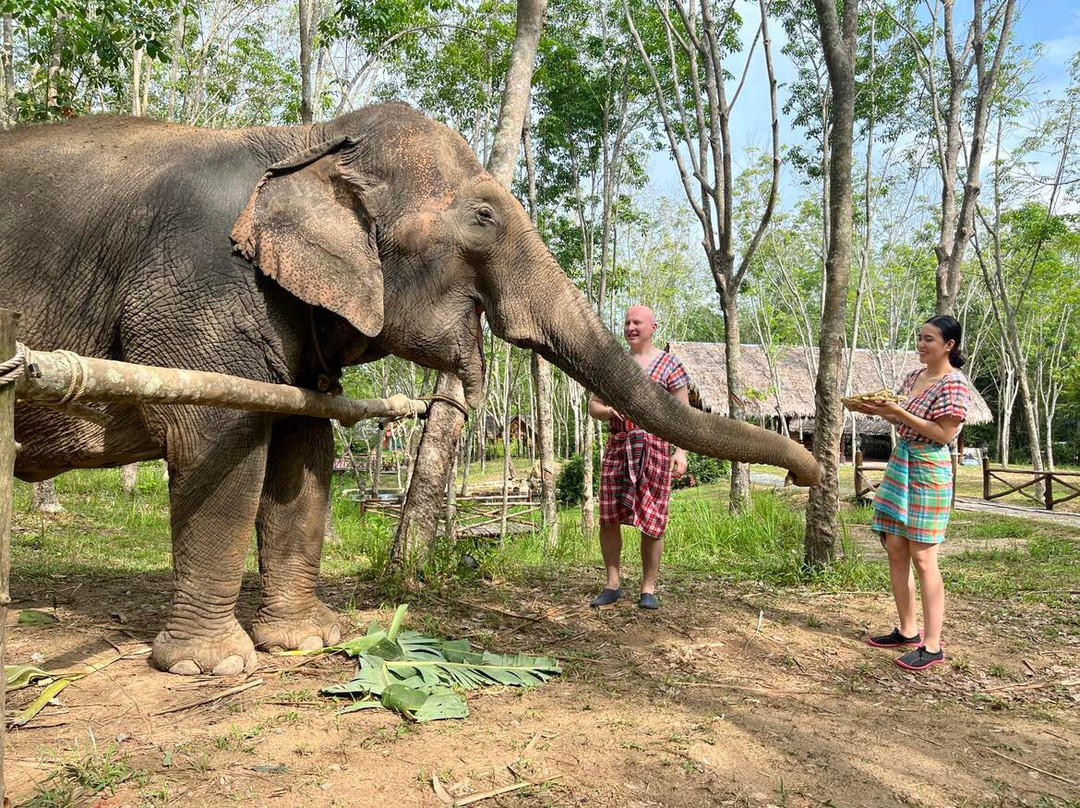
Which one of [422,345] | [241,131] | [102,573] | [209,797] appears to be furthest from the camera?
Answer: [102,573]

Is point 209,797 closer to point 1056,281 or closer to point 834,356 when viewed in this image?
point 834,356

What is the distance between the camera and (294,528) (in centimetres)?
424

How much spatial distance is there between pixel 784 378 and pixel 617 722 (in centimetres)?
3287

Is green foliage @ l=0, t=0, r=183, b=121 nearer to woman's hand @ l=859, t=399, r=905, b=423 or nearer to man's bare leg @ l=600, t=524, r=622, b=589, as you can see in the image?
man's bare leg @ l=600, t=524, r=622, b=589

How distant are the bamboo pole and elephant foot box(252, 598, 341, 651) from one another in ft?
3.47

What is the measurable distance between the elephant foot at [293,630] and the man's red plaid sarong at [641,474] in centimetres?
184

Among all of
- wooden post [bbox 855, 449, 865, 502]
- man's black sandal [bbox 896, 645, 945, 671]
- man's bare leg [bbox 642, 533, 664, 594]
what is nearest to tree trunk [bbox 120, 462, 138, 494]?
man's bare leg [bbox 642, 533, 664, 594]

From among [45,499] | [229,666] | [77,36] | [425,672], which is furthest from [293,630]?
[45,499]

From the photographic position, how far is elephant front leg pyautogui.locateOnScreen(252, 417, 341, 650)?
4090mm

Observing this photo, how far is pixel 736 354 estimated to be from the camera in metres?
11.3

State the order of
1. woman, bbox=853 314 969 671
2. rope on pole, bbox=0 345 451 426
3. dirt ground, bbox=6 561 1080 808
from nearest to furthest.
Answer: rope on pole, bbox=0 345 451 426, dirt ground, bbox=6 561 1080 808, woman, bbox=853 314 969 671

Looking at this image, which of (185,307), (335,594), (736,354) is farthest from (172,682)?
(736,354)

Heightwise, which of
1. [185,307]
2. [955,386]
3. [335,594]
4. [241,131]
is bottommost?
[335,594]

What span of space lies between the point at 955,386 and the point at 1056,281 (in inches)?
1090
